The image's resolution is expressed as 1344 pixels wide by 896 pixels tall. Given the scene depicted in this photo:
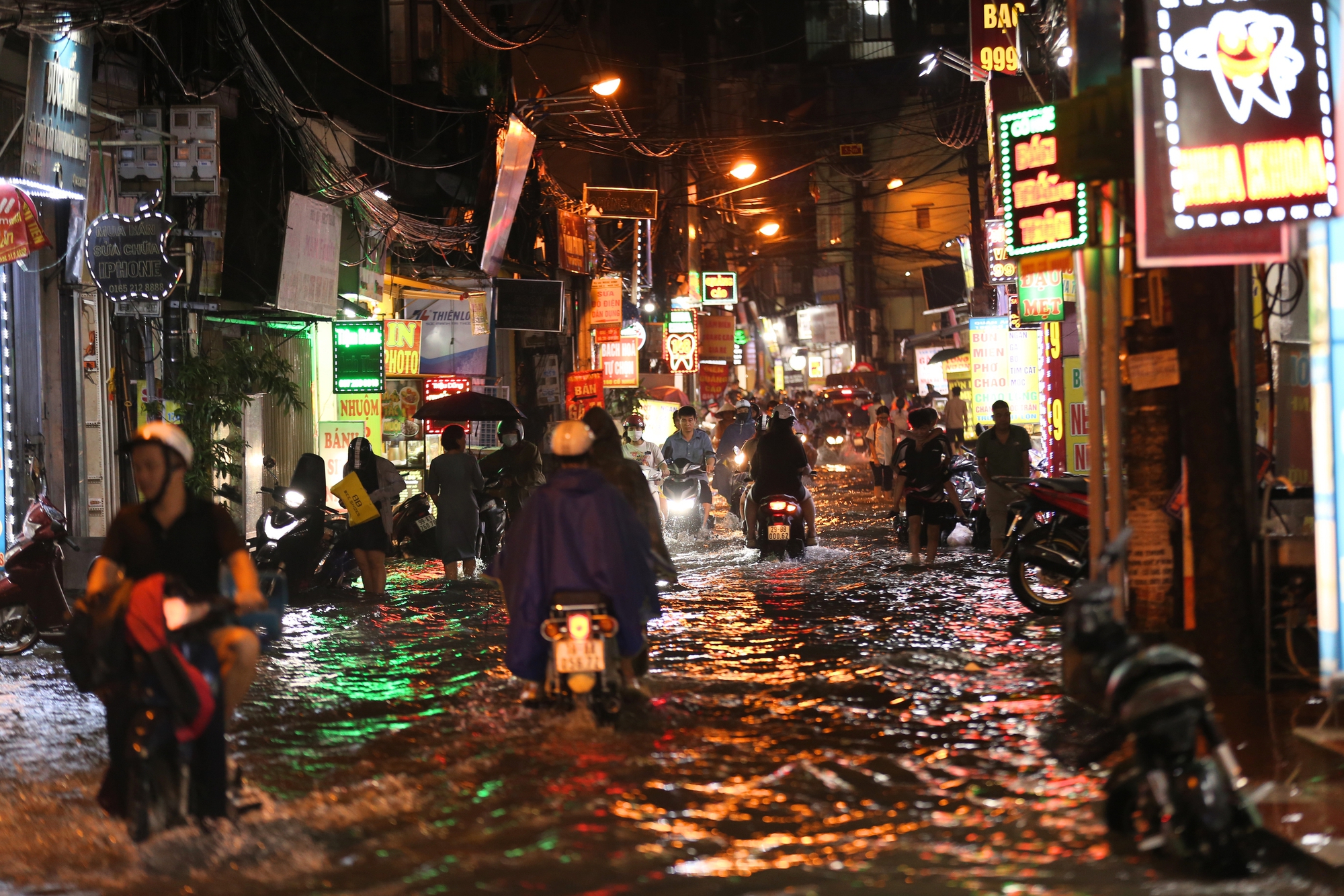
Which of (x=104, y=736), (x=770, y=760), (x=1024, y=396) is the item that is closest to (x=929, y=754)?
(x=770, y=760)

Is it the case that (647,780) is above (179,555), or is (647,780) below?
below

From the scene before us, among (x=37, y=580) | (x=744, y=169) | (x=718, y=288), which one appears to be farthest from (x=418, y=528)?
(x=718, y=288)

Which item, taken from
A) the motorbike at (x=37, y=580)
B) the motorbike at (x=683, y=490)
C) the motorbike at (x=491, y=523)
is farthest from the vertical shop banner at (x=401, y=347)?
the motorbike at (x=37, y=580)

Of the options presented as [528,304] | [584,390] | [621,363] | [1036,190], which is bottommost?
[584,390]

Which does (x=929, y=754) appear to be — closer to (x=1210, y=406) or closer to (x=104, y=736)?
(x=1210, y=406)

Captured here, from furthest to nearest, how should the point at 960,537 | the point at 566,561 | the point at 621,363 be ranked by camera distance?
the point at 621,363 → the point at 960,537 → the point at 566,561

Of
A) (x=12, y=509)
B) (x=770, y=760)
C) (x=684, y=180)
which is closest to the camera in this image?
(x=770, y=760)

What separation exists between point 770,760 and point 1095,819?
5.68ft

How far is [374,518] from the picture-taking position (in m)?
13.9

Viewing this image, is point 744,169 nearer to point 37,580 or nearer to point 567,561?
point 37,580

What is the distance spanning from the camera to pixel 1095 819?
18.4 ft

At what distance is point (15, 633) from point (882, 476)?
20769 mm

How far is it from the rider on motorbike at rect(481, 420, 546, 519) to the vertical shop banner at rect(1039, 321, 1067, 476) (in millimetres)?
7071

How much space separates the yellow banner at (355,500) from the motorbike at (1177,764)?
989 cm
